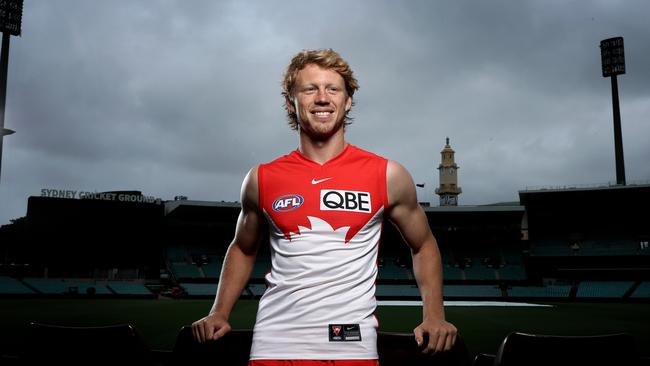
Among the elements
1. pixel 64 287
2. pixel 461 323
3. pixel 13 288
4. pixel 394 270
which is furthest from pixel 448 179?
pixel 461 323

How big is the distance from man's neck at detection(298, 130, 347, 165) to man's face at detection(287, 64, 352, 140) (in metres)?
0.05

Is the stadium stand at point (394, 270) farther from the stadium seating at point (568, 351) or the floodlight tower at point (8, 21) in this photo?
the stadium seating at point (568, 351)

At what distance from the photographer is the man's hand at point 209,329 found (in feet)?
6.57

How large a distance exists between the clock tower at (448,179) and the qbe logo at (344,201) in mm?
73041

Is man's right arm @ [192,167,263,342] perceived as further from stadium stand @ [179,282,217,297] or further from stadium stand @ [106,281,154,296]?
stadium stand @ [179,282,217,297]

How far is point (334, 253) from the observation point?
1.92 meters

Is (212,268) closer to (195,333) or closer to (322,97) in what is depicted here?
(195,333)

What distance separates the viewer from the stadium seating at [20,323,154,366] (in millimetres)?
2189

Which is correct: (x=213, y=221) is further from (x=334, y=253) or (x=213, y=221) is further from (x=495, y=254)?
(x=334, y=253)

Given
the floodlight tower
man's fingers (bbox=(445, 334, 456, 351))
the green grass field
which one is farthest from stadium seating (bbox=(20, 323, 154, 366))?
the floodlight tower

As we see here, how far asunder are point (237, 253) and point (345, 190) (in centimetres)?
60

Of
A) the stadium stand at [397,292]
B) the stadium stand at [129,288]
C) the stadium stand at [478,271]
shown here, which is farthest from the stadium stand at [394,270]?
the stadium stand at [129,288]

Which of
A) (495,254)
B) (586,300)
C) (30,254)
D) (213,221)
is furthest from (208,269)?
(586,300)

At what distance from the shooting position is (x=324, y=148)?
2205mm
